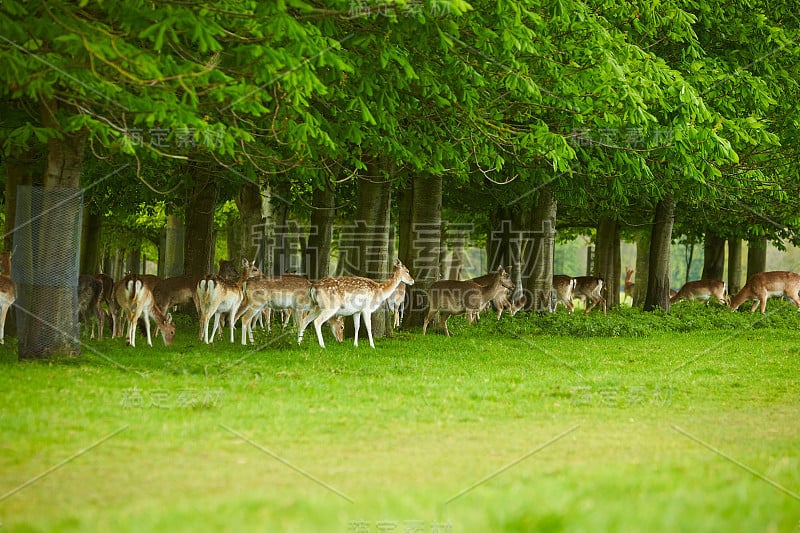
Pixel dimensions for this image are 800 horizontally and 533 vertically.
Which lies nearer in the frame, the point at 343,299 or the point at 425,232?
the point at 343,299

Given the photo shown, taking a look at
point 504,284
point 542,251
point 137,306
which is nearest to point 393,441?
point 137,306

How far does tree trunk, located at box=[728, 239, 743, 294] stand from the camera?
39.7 metres

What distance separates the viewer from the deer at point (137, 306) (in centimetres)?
1796

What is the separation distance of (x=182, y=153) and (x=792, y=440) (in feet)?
29.0

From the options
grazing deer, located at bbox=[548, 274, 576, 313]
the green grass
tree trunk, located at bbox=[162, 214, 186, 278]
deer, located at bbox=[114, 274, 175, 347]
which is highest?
tree trunk, located at bbox=[162, 214, 186, 278]

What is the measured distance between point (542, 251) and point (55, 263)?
14.4m

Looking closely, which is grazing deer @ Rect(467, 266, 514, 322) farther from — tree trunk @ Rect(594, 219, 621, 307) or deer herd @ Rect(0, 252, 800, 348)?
tree trunk @ Rect(594, 219, 621, 307)

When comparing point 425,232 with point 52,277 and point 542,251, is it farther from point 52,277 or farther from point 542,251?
point 52,277

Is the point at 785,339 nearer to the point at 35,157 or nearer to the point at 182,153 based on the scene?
the point at 182,153

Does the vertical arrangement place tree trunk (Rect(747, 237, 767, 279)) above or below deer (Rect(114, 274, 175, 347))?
above

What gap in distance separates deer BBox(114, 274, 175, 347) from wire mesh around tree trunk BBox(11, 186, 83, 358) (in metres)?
3.33

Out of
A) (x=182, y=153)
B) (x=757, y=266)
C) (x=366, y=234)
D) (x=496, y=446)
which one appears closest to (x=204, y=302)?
(x=366, y=234)

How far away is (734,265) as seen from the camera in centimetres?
4144

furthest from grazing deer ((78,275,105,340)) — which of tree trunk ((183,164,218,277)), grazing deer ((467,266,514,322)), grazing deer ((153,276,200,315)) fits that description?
grazing deer ((467,266,514,322))
